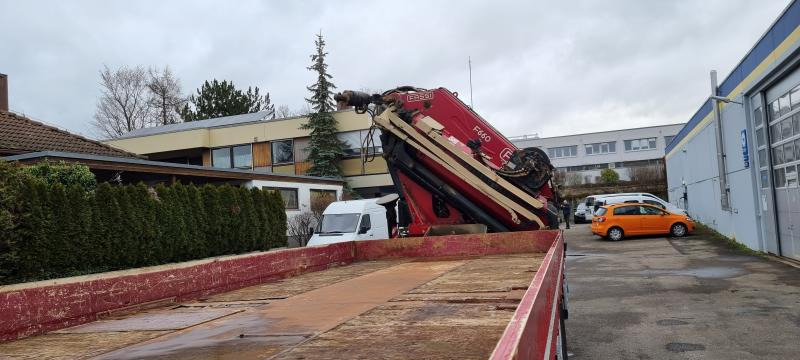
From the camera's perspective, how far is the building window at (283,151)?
34625mm

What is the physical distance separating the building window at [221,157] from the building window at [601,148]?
4740 centimetres

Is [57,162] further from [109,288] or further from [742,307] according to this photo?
[742,307]

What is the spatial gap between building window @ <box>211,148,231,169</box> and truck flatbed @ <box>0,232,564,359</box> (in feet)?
101

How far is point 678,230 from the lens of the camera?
2509cm

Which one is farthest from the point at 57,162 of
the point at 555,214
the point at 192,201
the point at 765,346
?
the point at 765,346

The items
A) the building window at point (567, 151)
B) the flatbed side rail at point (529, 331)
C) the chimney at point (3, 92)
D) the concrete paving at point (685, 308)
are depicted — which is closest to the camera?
the flatbed side rail at point (529, 331)

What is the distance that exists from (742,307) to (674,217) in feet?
54.2

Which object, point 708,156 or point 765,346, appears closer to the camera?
point 765,346

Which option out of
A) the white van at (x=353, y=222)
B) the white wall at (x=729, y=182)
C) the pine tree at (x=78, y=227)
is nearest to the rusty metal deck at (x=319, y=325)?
the pine tree at (x=78, y=227)

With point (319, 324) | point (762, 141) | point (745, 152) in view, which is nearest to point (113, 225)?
point (319, 324)

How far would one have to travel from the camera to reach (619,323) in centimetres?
890

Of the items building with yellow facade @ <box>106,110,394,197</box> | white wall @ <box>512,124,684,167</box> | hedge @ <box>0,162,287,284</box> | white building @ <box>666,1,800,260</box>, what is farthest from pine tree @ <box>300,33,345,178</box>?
white wall @ <box>512,124,684,167</box>

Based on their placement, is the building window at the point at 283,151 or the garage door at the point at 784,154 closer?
the garage door at the point at 784,154

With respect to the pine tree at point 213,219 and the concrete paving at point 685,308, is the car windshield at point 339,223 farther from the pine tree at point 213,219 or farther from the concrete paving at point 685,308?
the concrete paving at point 685,308
